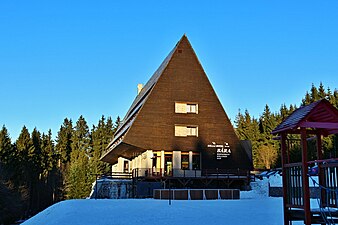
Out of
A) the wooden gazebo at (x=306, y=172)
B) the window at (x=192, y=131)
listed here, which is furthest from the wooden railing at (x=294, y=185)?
the window at (x=192, y=131)

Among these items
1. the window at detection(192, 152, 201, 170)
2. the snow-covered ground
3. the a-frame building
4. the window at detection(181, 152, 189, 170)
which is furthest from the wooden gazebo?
the window at detection(192, 152, 201, 170)

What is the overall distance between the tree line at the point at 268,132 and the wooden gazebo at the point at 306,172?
1563 inches

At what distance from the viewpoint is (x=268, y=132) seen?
70.3 m

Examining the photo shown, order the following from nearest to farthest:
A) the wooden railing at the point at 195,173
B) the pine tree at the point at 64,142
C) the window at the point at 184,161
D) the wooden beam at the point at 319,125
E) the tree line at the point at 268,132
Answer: the wooden beam at the point at 319,125, the wooden railing at the point at 195,173, the window at the point at 184,161, the tree line at the point at 268,132, the pine tree at the point at 64,142

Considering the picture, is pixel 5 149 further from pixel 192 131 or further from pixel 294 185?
pixel 294 185

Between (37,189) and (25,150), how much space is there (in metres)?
7.08

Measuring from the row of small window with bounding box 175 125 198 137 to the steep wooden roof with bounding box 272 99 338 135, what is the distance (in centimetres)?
2500

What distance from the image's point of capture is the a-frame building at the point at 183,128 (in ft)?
118

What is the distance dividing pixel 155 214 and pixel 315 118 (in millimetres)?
8899

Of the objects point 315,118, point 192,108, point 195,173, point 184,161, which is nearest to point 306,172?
point 315,118

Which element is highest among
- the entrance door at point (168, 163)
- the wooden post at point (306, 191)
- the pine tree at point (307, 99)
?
the pine tree at point (307, 99)

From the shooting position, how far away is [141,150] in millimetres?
37062

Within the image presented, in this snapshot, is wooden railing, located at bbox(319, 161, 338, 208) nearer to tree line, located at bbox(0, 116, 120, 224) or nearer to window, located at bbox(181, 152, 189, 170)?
window, located at bbox(181, 152, 189, 170)

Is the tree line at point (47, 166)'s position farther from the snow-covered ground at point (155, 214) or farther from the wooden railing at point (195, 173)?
the snow-covered ground at point (155, 214)
